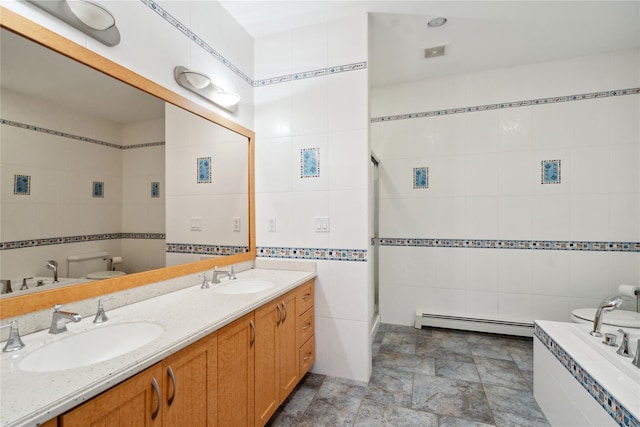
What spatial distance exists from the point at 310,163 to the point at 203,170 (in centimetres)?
77

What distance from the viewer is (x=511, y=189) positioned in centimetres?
285

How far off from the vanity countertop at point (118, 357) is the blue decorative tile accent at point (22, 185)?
0.50 meters

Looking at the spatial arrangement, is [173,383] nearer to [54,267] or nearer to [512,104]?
[54,267]

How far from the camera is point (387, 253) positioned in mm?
3234

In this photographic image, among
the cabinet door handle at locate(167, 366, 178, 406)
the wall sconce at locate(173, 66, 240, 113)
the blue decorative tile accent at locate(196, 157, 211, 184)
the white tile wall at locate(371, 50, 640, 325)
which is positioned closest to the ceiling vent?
the white tile wall at locate(371, 50, 640, 325)

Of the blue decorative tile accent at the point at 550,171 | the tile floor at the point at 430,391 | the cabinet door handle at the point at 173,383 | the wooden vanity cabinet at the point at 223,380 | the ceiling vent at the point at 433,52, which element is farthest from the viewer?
the blue decorative tile accent at the point at 550,171

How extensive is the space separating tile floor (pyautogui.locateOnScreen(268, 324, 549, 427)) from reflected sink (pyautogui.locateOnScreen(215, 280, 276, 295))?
0.75 m

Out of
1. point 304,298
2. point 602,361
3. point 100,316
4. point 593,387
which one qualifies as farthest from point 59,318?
point 602,361

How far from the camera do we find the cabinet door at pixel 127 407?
27.8 inches

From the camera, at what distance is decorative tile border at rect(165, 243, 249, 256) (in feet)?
5.36

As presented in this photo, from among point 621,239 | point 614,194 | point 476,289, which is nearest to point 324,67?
point 476,289

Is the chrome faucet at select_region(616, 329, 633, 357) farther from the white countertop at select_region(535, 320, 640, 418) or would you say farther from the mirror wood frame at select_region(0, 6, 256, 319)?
the mirror wood frame at select_region(0, 6, 256, 319)

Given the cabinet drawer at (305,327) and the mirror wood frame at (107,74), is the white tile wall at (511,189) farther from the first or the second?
the mirror wood frame at (107,74)

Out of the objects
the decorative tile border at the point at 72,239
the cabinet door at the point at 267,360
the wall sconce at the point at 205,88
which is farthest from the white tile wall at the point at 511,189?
the decorative tile border at the point at 72,239
